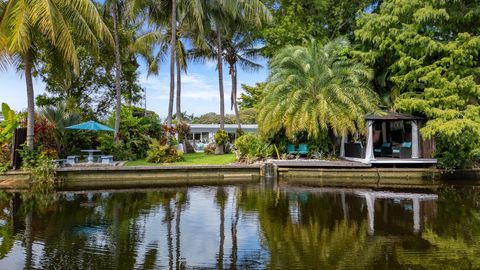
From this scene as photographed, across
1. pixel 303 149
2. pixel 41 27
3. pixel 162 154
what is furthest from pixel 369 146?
pixel 41 27

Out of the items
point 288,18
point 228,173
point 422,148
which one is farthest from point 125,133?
point 422,148

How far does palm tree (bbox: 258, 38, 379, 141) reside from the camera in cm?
1909

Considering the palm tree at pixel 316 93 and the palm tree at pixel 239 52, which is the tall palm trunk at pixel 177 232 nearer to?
the palm tree at pixel 316 93

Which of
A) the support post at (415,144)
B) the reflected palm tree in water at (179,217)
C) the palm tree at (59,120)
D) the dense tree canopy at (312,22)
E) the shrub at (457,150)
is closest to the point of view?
the reflected palm tree in water at (179,217)

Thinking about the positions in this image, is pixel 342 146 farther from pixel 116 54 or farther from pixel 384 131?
pixel 116 54

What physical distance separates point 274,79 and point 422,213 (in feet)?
40.0

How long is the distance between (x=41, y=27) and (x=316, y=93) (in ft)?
41.9

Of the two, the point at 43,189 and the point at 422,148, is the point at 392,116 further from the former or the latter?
the point at 43,189

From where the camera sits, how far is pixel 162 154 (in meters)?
20.5

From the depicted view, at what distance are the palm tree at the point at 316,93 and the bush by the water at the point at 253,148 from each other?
768 millimetres

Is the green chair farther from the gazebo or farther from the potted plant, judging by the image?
the potted plant

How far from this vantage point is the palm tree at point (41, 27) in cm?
1370

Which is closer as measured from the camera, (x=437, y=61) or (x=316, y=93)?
(x=437, y=61)

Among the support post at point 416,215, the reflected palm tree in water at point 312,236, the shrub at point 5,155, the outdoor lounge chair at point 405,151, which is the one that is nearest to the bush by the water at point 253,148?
the outdoor lounge chair at point 405,151
